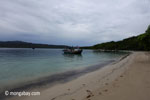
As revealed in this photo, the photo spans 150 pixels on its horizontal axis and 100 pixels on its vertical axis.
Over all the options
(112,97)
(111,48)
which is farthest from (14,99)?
(111,48)

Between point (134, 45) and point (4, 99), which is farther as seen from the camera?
point (134, 45)

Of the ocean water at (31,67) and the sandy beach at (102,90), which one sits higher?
the sandy beach at (102,90)

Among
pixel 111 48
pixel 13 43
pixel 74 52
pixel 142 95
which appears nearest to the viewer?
pixel 142 95

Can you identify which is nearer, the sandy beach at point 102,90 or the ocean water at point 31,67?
the sandy beach at point 102,90

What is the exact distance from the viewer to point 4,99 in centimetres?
486

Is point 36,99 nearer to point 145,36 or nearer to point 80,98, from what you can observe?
point 80,98

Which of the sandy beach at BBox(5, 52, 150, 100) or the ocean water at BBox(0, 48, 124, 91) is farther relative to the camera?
the ocean water at BBox(0, 48, 124, 91)

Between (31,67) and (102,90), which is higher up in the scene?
(102,90)

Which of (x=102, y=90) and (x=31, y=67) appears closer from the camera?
(x=102, y=90)

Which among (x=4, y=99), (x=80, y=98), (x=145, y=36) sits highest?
(x=145, y=36)

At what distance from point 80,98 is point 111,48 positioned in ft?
465

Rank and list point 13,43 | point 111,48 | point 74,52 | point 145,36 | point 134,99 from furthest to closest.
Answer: point 13,43
point 111,48
point 74,52
point 145,36
point 134,99

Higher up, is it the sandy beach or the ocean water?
the sandy beach

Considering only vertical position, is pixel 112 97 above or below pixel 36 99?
above
